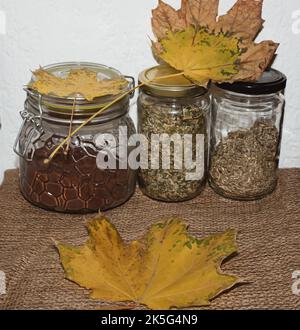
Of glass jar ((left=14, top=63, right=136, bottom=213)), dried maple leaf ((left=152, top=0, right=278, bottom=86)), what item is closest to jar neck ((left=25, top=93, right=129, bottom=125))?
glass jar ((left=14, top=63, right=136, bottom=213))

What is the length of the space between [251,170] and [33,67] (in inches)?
14.5

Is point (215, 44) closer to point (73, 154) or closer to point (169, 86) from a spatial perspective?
point (169, 86)

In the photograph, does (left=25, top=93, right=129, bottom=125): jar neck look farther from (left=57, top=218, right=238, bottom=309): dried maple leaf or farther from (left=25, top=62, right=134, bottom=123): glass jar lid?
(left=57, top=218, right=238, bottom=309): dried maple leaf

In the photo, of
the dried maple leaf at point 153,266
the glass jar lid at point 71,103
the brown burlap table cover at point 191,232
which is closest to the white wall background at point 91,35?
the glass jar lid at point 71,103

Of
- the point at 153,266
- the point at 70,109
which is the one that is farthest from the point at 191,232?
the point at 70,109

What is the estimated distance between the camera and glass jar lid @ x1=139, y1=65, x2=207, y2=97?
2.68 ft

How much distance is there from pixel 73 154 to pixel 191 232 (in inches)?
7.6

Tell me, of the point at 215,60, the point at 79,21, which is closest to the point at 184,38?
the point at 215,60

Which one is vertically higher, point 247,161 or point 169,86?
point 169,86

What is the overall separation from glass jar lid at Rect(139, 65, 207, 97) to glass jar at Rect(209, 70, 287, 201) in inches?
1.8

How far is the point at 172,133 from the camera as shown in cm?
84

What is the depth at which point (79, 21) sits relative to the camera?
0.89 metres

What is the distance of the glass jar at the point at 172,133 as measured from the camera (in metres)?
0.83

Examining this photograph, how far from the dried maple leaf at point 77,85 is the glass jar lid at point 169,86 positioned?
0.11 feet
